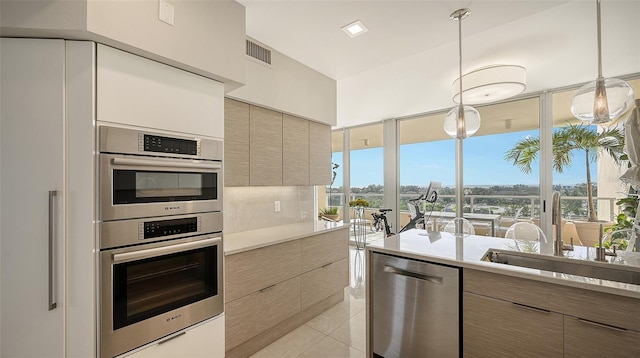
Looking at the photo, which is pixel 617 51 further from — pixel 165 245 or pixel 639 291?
pixel 165 245

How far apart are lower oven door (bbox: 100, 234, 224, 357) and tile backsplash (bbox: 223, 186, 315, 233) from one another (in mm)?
788

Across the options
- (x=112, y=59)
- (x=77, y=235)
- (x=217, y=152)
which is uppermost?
(x=112, y=59)

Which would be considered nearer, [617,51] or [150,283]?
[150,283]

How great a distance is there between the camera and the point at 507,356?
4.66 ft

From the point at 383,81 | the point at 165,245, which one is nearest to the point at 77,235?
the point at 165,245

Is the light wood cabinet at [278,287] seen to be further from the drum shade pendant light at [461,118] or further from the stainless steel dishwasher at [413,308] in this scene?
the drum shade pendant light at [461,118]

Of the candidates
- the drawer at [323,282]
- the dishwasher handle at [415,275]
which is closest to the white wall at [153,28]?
the dishwasher handle at [415,275]

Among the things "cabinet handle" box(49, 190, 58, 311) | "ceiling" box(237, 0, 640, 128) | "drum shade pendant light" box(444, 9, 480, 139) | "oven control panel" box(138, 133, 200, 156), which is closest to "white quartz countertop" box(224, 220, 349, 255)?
"oven control panel" box(138, 133, 200, 156)

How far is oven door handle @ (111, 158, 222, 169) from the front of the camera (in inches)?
55.0

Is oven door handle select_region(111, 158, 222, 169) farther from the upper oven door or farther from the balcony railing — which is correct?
the balcony railing

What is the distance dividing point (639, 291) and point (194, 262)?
7.34ft

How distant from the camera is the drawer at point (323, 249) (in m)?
2.55

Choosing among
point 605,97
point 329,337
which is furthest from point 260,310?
point 605,97

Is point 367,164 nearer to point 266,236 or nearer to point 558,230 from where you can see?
point 266,236
